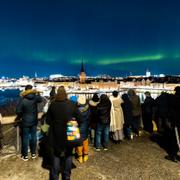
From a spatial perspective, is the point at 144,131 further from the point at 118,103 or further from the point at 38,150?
the point at 38,150

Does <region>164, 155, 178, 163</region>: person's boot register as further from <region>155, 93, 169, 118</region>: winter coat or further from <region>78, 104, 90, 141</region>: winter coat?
<region>78, 104, 90, 141</region>: winter coat

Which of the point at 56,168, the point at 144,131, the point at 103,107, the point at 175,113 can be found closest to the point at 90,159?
the point at 103,107

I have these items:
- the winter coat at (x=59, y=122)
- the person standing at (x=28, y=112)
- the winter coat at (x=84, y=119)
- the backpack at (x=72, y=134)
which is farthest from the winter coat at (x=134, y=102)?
the winter coat at (x=59, y=122)

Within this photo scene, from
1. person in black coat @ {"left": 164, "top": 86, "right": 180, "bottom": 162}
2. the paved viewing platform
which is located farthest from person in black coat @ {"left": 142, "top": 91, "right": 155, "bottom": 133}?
person in black coat @ {"left": 164, "top": 86, "right": 180, "bottom": 162}

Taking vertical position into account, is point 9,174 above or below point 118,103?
below

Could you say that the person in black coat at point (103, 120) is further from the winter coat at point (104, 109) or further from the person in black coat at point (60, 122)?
the person in black coat at point (60, 122)

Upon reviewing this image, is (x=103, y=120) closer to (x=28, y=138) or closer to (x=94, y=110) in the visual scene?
(x=94, y=110)

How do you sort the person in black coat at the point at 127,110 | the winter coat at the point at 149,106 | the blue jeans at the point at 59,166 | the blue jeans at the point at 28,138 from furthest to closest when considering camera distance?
the winter coat at the point at 149,106 → the person in black coat at the point at 127,110 → the blue jeans at the point at 28,138 → the blue jeans at the point at 59,166

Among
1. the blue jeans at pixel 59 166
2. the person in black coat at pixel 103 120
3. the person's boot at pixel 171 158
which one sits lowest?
the person's boot at pixel 171 158

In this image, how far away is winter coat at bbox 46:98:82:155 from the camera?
4348 mm

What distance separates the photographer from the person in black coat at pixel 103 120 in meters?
6.91

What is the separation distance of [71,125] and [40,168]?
1.96 metres

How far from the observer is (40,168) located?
19.0 ft

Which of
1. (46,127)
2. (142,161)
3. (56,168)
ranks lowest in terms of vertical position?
(142,161)
